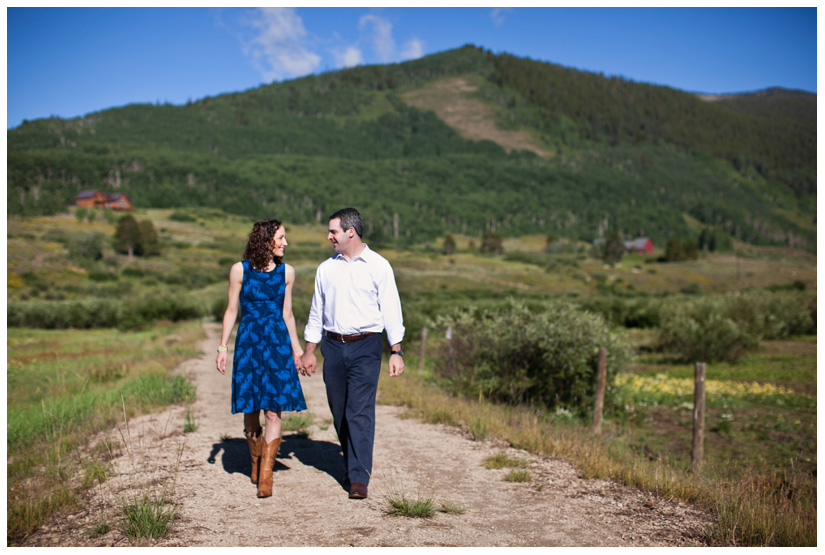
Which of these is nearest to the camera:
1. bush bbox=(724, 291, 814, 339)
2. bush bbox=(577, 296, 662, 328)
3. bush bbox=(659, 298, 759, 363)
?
bush bbox=(659, 298, 759, 363)

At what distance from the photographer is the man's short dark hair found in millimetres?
4184

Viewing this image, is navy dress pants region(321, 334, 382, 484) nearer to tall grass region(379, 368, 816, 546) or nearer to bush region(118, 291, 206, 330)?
tall grass region(379, 368, 816, 546)

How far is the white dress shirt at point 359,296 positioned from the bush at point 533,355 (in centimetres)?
644

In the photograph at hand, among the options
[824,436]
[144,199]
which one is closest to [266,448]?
[824,436]

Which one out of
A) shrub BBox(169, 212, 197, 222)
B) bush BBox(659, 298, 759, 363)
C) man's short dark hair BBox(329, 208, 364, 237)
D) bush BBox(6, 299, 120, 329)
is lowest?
bush BBox(6, 299, 120, 329)

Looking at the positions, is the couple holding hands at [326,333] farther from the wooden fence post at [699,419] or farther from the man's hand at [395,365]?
the wooden fence post at [699,419]

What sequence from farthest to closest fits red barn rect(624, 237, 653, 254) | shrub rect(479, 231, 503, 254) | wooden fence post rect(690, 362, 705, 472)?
red barn rect(624, 237, 653, 254)
shrub rect(479, 231, 503, 254)
wooden fence post rect(690, 362, 705, 472)

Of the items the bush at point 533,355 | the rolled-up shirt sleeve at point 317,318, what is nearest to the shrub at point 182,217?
the bush at point 533,355

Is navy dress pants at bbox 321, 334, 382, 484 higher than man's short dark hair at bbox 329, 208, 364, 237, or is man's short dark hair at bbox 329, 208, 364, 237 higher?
man's short dark hair at bbox 329, 208, 364, 237

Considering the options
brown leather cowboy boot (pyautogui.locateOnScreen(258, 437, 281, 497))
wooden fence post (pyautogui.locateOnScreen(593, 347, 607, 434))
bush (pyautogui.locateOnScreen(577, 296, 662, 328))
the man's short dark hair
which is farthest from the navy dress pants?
bush (pyautogui.locateOnScreen(577, 296, 662, 328))

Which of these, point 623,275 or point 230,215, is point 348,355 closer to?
point 623,275

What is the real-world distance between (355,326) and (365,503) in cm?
129

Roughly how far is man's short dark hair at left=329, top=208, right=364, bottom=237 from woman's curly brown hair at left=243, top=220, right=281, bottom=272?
46cm
